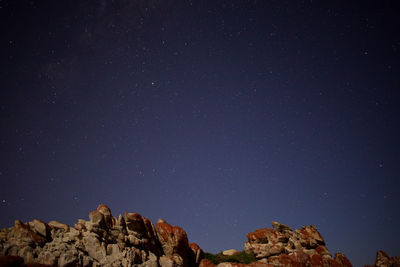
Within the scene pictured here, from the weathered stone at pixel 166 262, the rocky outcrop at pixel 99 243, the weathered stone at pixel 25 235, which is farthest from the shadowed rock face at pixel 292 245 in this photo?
the weathered stone at pixel 25 235

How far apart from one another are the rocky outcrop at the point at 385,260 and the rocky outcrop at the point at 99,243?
41.5m

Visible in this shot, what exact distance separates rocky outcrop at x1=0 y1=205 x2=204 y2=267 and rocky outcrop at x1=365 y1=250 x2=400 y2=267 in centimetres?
4154

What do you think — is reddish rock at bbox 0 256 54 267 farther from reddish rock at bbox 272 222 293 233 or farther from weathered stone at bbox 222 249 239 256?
reddish rock at bbox 272 222 293 233

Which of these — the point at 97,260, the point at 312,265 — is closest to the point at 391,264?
the point at 312,265

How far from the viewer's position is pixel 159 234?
3334 centimetres

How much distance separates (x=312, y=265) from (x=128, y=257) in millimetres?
34290

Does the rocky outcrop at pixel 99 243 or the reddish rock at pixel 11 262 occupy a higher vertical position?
the rocky outcrop at pixel 99 243

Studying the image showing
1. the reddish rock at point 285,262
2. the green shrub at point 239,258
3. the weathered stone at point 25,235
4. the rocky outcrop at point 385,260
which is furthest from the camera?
the rocky outcrop at point 385,260

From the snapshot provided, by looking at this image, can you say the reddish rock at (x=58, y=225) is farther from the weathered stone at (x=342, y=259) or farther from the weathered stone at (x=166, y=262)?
the weathered stone at (x=342, y=259)

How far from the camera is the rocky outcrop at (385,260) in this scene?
45.7 metres

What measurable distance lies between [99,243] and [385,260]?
5853cm

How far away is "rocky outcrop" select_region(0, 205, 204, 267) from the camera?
21.1 meters

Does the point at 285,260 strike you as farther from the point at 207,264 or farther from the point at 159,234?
the point at 159,234

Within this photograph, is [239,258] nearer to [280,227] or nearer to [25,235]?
[280,227]
